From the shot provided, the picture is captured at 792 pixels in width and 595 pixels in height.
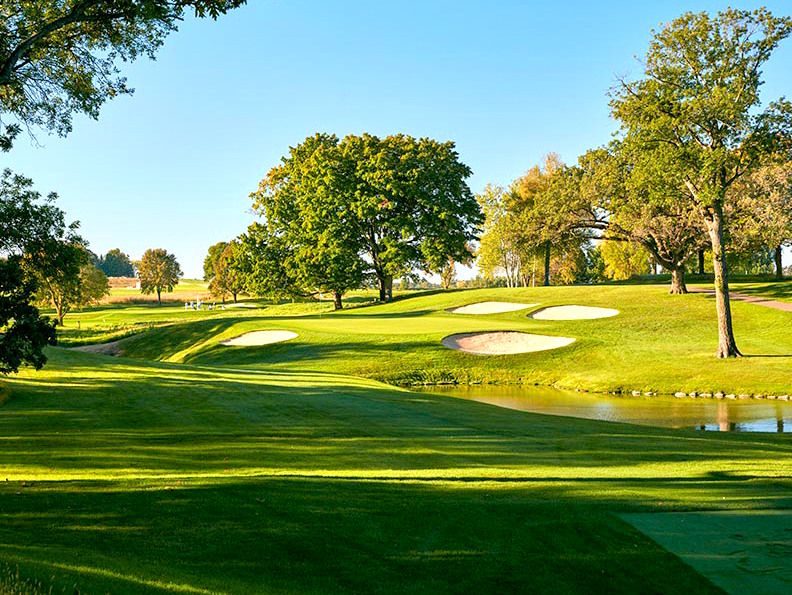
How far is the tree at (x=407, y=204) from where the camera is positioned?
185 feet

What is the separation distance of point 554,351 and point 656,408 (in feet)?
35.3

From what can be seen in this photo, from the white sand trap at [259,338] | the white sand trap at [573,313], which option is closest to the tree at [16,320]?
the white sand trap at [259,338]

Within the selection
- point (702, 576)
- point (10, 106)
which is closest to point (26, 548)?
point (702, 576)

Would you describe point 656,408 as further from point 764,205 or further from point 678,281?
point 678,281

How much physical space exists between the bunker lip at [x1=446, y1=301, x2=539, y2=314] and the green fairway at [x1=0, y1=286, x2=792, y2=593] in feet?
73.1

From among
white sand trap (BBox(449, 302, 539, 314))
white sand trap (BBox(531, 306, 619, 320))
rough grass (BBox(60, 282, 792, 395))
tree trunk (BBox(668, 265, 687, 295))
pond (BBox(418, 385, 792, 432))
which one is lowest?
pond (BBox(418, 385, 792, 432))

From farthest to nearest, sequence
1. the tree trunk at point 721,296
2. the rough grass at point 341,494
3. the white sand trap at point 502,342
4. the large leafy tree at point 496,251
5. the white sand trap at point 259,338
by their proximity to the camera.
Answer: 1. the large leafy tree at point 496,251
2. the white sand trap at point 259,338
3. the white sand trap at point 502,342
4. the tree trunk at point 721,296
5. the rough grass at point 341,494

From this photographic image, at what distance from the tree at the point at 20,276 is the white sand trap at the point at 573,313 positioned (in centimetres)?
3442

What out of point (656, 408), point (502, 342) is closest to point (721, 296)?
point (656, 408)

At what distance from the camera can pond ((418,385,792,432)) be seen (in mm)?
21406

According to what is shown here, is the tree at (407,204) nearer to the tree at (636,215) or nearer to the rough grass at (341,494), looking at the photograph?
the tree at (636,215)

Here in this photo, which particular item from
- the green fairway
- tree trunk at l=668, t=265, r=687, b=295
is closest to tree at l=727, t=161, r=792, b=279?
tree trunk at l=668, t=265, r=687, b=295

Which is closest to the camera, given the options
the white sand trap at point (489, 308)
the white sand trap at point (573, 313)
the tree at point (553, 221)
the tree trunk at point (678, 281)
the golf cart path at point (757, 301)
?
the golf cart path at point (757, 301)

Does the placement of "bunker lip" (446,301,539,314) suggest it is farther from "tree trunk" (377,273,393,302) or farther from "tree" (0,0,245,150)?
"tree" (0,0,245,150)
